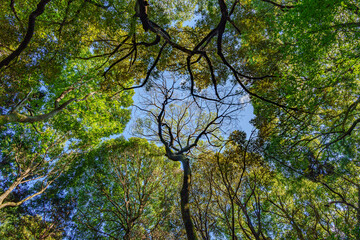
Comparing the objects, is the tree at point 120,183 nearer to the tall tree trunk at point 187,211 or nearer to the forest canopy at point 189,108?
the forest canopy at point 189,108

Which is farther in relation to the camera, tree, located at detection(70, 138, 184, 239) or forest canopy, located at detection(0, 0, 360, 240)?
tree, located at detection(70, 138, 184, 239)

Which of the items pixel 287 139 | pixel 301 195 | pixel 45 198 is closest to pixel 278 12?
pixel 287 139

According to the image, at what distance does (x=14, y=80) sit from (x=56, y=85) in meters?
3.41

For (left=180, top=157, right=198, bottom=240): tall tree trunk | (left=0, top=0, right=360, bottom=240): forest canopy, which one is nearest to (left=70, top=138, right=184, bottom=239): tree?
(left=0, top=0, right=360, bottom=240): forest canopy

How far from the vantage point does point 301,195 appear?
29.1 feet

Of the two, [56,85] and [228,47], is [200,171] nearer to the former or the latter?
[228,47]

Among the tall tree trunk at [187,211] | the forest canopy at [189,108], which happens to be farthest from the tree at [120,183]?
the tall tree trunk at [187,211]

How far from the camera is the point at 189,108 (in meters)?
9.36

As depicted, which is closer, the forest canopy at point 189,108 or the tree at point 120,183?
A: the forest canopy at point 189,108

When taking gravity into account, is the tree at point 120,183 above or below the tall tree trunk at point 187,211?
above

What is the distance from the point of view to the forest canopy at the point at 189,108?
3973 millimetres

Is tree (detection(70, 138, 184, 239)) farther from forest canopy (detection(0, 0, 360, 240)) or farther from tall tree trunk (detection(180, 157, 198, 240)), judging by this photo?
tall tree trunk (detection(180, 157, 198, 240))

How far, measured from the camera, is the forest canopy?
13.0 ft

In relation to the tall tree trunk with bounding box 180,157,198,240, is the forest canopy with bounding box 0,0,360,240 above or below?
above
